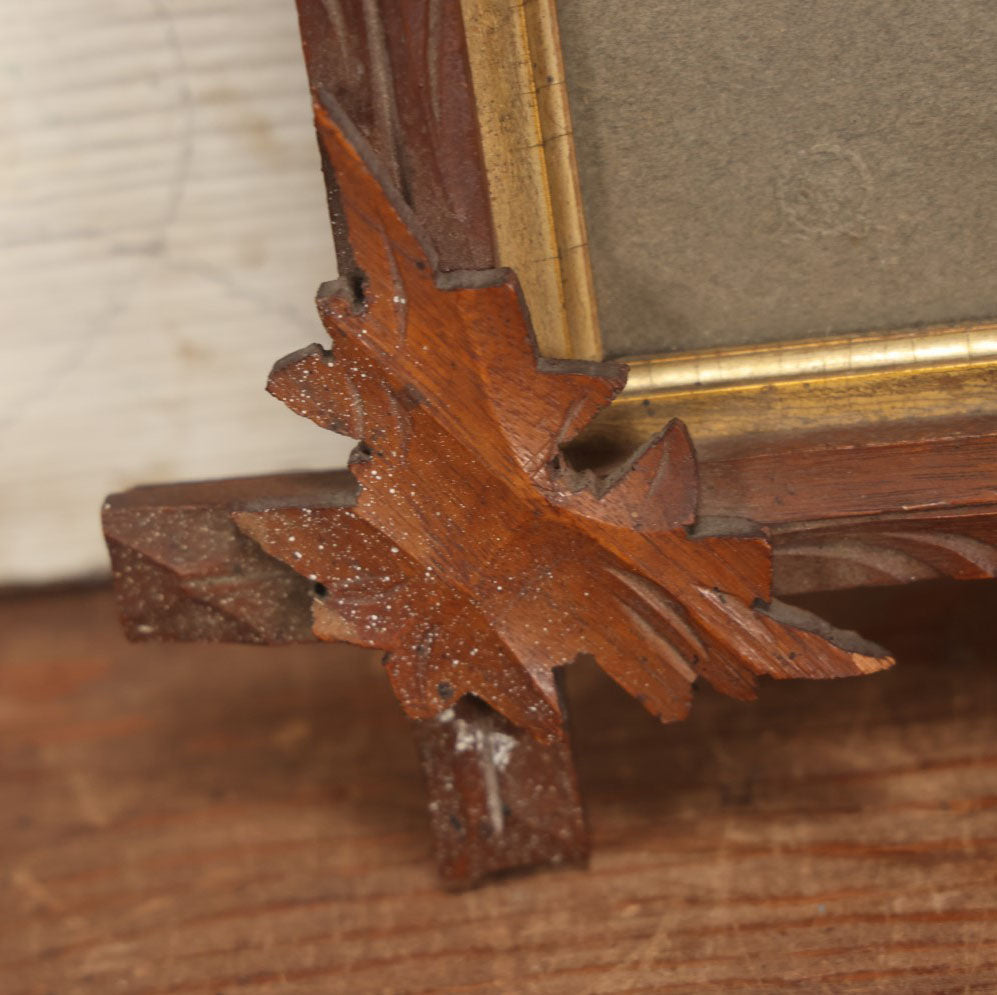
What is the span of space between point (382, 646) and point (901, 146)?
0.89ft

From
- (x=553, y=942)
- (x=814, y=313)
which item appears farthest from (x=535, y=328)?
(x=553, y=942)

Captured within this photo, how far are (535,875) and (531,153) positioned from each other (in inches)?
11.8

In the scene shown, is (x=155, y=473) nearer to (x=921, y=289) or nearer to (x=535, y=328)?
(x=535, y=328)

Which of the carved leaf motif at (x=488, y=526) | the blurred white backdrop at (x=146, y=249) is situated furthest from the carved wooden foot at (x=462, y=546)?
the blurred white backdrop at (x=146, y=249)

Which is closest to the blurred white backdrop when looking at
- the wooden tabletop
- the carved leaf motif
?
the wooden tabletop

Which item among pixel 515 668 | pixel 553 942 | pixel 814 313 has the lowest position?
pixel 553 942

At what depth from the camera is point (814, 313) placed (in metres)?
0.53

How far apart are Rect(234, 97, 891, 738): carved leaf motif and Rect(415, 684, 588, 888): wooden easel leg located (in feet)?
0.12

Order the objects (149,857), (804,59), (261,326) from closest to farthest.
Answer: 1. (804,59)
2. (149,857)
3. (261,326)

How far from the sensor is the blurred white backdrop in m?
0.67

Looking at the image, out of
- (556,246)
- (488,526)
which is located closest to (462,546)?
(488,526)

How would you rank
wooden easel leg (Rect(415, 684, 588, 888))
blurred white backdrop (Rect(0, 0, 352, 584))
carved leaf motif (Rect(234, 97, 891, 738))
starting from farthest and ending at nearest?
1. blurred white backdrop (Rect(0, 0, 352, 584))
2. wooden easel leg (Rect(415, 684, 588, 888))
3. carved leaf motif (Rect(234, 97, 891, 738))

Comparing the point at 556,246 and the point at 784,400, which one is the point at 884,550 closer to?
the point at 784,400

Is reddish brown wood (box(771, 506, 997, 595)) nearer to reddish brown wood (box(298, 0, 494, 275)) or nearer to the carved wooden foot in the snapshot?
the carved wooden foot
